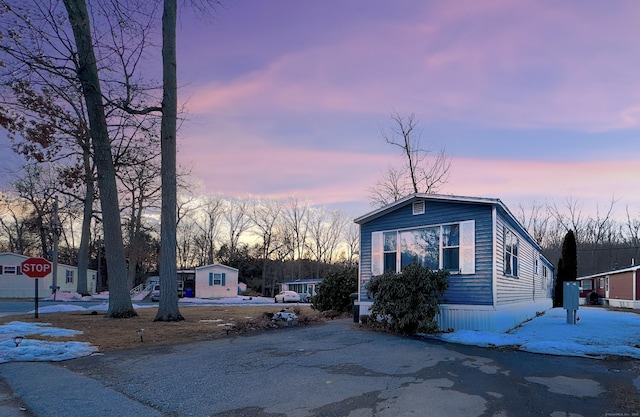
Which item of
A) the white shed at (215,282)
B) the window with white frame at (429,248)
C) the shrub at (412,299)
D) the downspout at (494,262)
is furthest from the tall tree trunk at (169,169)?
the white shed at (215,282)

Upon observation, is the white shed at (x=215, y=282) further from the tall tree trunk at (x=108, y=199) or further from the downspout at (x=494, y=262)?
the downspout at (x=494, y=262)

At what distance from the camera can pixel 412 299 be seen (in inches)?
430

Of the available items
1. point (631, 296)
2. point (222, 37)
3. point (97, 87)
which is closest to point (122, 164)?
point (97, 87)

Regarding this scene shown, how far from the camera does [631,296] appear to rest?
28.9 m

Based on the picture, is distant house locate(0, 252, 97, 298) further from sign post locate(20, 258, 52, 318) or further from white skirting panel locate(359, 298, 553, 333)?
white skirting panel locate(359, 298, 553, 333)

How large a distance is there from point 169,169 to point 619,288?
32370 millimetres

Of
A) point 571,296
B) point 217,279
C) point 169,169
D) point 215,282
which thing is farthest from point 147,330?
point 217,279

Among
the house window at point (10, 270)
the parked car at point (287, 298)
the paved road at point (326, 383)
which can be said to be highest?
the paved road at point (326, 383)

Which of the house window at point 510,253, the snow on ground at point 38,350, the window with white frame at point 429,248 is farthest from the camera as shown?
the house window at point 510,253

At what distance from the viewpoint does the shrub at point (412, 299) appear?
35.3ft

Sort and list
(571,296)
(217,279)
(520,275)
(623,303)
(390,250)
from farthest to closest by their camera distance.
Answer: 1. (217,279)
2. (623,303)
3. (520,275)
4. (571,296)
5. (390,250)

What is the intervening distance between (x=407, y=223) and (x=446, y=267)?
5.98 feet

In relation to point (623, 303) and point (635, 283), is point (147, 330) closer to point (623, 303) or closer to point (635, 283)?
point (635, 283)

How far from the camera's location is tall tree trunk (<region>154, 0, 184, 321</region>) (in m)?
15.0
